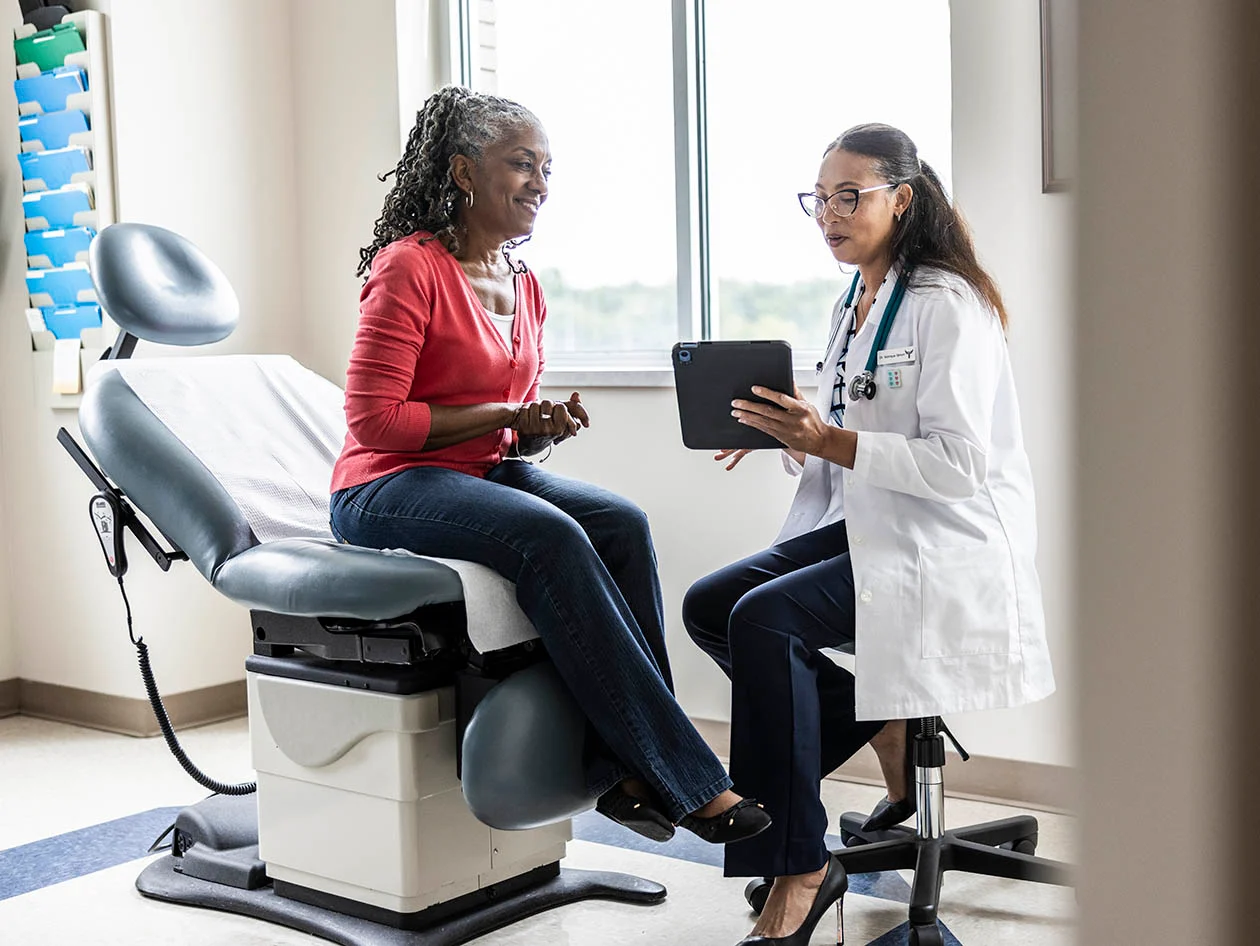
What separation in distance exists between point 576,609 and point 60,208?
6.57 feet

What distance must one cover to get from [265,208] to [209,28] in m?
0.44

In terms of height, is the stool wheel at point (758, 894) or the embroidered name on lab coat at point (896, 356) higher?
the embroidered name on lab coat at point (896, 356)

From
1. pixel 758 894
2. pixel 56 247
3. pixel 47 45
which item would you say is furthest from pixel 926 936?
pixel 47 45

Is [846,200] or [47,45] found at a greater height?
[47,45]

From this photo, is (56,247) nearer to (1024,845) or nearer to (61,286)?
(61,286)

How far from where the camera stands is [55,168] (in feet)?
10.2

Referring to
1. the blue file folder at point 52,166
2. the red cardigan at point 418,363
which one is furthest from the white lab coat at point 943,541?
the blue file folder at point 52,166

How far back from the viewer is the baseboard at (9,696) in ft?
11.1

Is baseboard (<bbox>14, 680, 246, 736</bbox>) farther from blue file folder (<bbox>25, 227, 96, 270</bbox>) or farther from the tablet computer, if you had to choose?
the tablet computer

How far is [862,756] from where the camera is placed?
2707 mm

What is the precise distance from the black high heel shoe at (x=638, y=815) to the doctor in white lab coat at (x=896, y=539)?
12 centimetres

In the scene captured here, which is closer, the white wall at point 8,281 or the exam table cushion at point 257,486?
the exam table cushion at point 257,486

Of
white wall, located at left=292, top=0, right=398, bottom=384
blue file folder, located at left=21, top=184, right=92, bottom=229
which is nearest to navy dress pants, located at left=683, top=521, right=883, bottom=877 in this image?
white wall, located at left=292, top=0, right=398, bottom=384

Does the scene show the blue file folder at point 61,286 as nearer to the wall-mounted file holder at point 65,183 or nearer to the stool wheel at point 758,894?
the wall-mounted file holder at point 65,183
